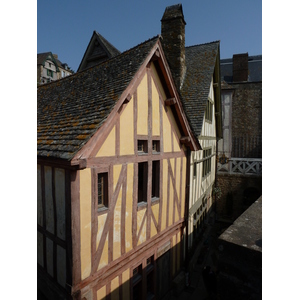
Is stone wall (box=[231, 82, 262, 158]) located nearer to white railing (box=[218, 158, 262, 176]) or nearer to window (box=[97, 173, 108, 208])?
white railing (box=[218, 158, 262, 176])

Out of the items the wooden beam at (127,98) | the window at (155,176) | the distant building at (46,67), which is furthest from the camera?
the distant building at (46,67)

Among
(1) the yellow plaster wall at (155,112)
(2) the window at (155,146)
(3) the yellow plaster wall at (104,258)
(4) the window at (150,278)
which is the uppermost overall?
(1) the yellow plaster wall at (155,112)

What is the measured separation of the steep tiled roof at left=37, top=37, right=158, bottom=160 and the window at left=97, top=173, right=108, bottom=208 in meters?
1.02

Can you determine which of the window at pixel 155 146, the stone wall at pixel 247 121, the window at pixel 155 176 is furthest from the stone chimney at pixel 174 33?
the stone wall at pixel 247 121

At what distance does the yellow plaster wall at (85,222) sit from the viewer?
4.06m

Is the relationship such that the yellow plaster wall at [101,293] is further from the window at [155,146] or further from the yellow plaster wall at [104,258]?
the window at [155,146]

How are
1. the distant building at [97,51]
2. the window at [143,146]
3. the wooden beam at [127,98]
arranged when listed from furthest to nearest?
the distant building at [97,51] < the window at [143,146] < the wooden beam at [127,98]

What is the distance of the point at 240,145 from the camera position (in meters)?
16.3

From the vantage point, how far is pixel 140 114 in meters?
5.33

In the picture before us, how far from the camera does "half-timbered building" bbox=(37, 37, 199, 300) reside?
407cm

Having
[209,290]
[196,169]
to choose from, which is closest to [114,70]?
[196,169]

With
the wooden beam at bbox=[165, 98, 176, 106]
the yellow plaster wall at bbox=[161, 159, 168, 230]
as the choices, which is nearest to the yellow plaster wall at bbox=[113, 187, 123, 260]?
the yellow plaster wall at bbox=[161, 159, 168, 230]

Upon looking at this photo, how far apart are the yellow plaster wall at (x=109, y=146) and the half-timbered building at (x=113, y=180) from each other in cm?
2

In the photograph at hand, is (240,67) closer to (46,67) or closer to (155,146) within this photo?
(155,146)
